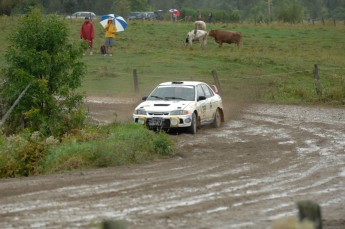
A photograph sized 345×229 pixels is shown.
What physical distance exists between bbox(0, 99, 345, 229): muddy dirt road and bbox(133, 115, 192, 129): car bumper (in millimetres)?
837

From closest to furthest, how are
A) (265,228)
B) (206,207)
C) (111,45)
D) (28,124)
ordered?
(265,228)
(206,207)
(28,124)
(111,45)

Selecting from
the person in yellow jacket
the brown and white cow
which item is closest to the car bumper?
the person in yellow jacket

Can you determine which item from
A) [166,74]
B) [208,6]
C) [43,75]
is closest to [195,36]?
[166,74]

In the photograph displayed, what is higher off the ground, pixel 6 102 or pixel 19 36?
pixel 19 36

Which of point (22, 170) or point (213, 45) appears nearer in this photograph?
point (22, 170)

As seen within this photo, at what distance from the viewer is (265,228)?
1095cm

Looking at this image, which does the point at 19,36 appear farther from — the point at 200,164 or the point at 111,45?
the point at 111,45

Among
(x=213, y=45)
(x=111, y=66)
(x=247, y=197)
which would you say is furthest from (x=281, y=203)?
(x=213, y=45)

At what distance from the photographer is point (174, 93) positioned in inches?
987

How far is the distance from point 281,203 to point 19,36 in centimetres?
1142

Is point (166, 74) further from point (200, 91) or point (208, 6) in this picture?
point (208, 6)

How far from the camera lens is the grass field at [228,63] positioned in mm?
35219

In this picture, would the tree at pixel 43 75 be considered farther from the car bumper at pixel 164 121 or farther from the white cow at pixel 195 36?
the white cow at pixel 195 36

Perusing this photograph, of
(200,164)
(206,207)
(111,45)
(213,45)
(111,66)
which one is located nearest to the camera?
(206,207)
